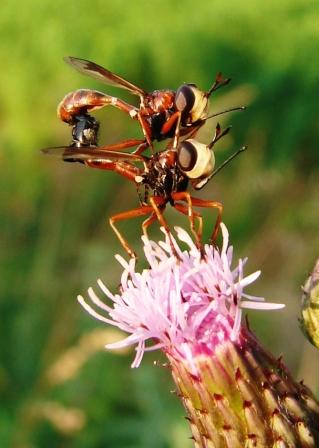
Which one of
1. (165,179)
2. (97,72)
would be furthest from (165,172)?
(97,72)

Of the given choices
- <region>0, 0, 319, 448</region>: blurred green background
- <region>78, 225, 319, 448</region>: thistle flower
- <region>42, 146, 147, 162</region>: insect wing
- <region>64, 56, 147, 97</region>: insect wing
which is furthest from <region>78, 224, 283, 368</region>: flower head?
<region>0, 0, 319, 448</region>: blurred green background

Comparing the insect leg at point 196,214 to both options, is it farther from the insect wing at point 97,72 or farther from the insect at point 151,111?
the insect wing at point 97,72

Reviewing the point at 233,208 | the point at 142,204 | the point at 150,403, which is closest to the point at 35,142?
the point at 233,208

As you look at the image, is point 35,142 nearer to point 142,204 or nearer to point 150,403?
point 150,403

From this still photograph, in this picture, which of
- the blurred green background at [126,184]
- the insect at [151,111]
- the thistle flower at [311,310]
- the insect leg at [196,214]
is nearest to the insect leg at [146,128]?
the insect at [151,111]

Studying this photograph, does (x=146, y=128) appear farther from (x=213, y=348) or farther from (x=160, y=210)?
(x=213, y=348)

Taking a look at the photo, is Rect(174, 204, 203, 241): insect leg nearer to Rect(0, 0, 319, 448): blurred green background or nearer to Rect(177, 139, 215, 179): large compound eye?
Rect(177, 139, 215, 179): large compound eye
